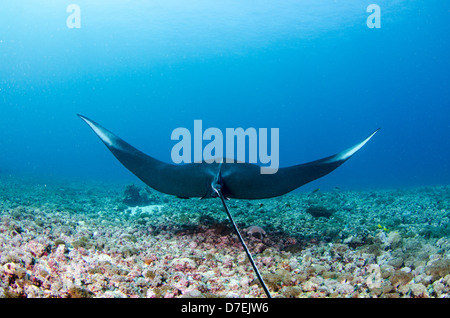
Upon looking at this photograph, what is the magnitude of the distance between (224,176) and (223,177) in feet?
0.09

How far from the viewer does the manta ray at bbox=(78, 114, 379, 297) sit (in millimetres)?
3393

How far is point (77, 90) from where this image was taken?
11056 cm

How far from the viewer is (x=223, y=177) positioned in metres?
3.54

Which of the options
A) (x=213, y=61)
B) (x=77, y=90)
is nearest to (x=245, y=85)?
(x=213, y=61)

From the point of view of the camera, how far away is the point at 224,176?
3.56m

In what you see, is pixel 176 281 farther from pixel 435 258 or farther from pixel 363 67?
pixel 363 67

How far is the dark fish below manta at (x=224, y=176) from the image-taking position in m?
3.40

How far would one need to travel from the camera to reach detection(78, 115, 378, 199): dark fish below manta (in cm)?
340

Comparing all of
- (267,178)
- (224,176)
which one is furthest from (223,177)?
(267,178)

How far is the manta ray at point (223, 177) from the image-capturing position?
11.1 ft

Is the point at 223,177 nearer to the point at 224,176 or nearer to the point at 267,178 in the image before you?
the point at 224,176

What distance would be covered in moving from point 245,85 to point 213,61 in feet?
71.7
